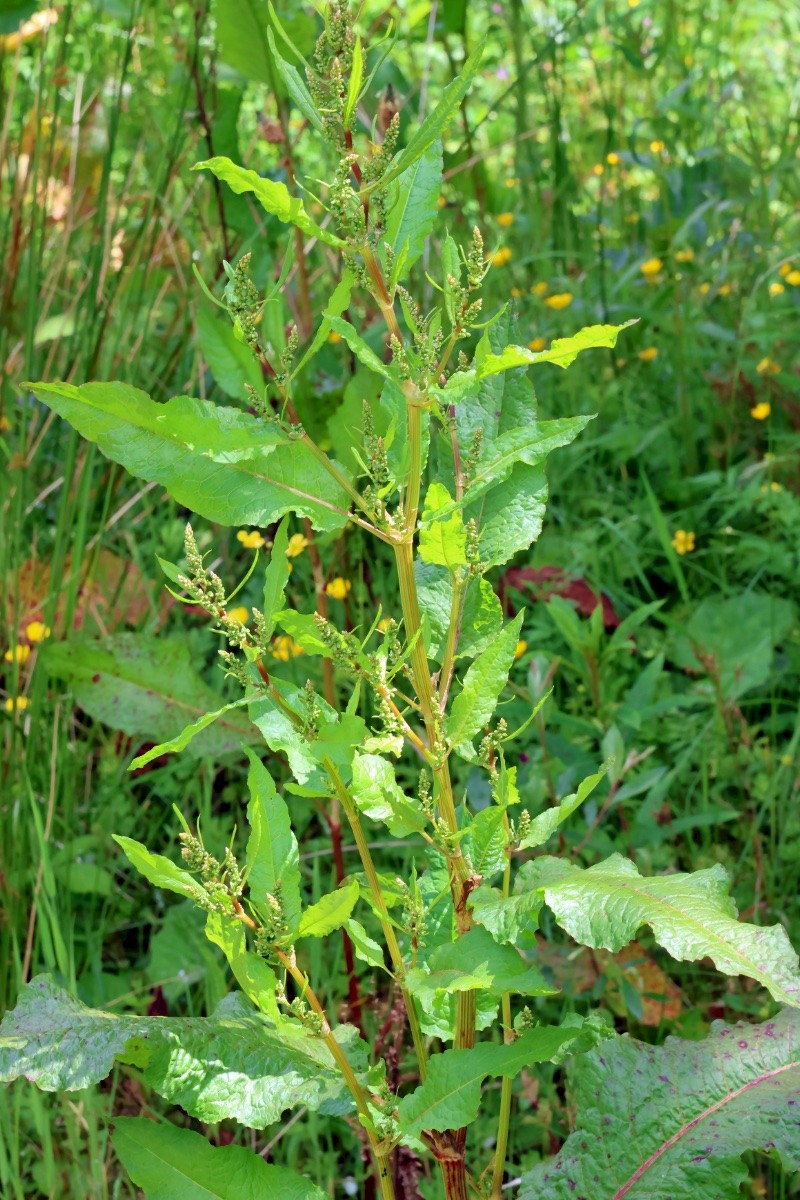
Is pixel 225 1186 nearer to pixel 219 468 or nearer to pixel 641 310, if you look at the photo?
pixel 219 468

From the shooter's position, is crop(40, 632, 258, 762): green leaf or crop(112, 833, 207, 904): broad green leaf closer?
crop(112, 833, 207, 904): broad green leaf

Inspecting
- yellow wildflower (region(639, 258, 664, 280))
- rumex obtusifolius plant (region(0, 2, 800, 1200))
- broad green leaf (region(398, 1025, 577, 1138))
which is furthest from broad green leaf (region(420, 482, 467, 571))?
yellow wildflower (region(639, 258, 664, 280))

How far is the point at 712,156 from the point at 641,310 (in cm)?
79

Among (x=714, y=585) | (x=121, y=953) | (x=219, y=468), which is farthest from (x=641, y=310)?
(x=219, y=468)

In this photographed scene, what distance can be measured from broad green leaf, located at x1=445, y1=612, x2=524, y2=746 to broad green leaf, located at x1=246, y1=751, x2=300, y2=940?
16 cm

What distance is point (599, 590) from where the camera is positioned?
2.36 metres

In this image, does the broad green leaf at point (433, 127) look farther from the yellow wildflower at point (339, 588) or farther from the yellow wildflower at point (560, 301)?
the yellow wildflower at point (560, 301)

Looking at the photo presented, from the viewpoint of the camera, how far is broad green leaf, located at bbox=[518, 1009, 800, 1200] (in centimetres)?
112

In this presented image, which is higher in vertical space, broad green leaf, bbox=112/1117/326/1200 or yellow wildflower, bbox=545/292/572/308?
yellow wildflower, bbox=545/292/572/308

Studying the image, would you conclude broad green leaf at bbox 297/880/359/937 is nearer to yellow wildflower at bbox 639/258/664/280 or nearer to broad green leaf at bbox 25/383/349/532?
broad green leaf at bbox 25/383/349/532

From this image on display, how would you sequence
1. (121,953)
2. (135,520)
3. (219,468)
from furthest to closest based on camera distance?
(135,520) → (121,953) → (219,468)

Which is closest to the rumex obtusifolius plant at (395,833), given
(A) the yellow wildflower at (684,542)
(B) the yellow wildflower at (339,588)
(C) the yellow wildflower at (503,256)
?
(B) the yellow wildflower at (339,588)

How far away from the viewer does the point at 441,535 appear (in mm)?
1006

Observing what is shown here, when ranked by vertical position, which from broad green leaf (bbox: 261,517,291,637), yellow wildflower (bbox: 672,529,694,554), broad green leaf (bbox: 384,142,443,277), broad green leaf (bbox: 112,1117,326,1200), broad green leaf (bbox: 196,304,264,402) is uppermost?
broad green leaf (bbox: 384,142,443,277)
